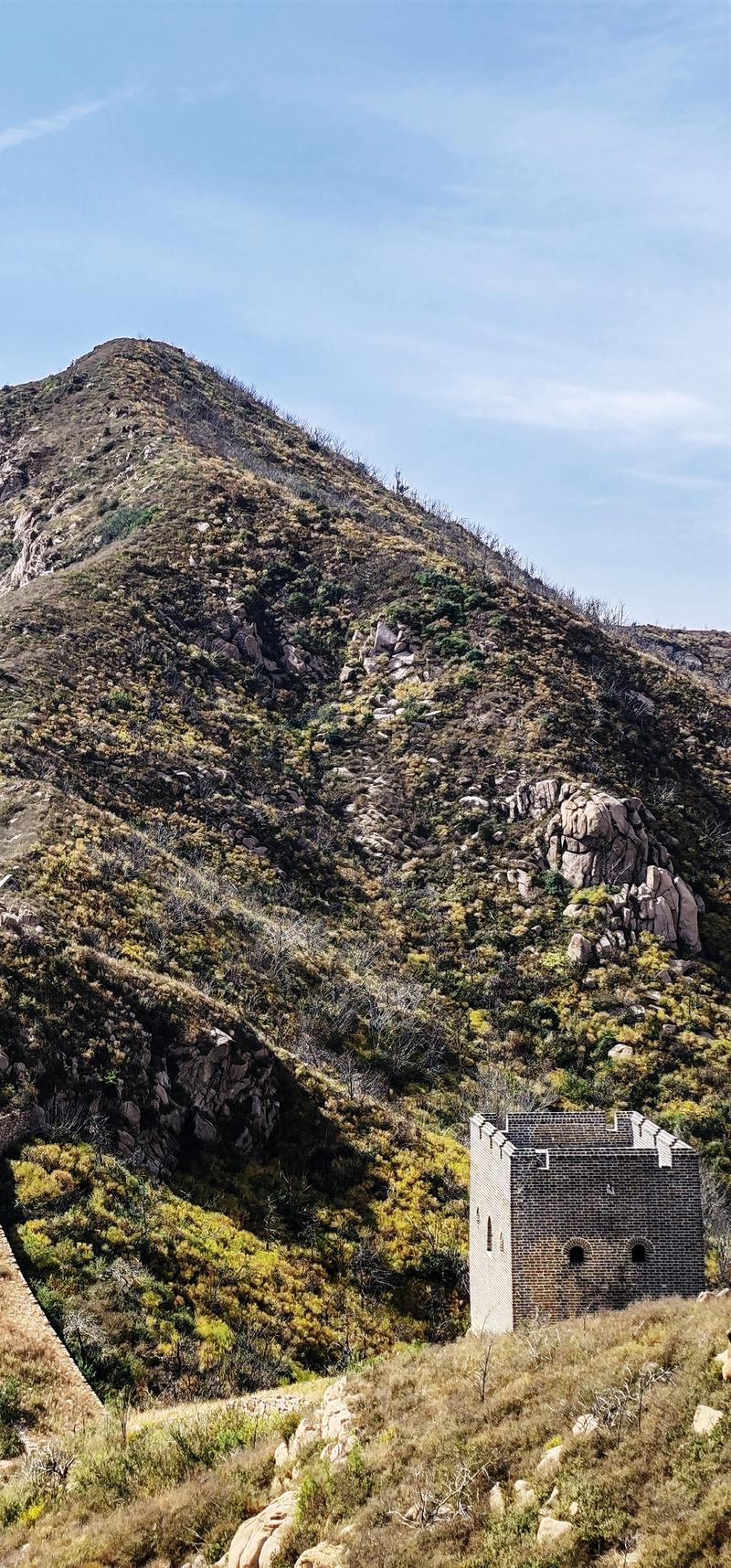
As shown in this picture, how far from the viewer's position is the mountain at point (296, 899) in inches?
918

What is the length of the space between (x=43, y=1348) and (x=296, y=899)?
26049mm

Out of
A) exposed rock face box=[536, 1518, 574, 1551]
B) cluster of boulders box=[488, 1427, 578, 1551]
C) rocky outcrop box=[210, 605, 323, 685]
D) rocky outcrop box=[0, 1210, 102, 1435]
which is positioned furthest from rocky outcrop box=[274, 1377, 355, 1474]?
rocky outcrop box=[210, 605, 323, 685]

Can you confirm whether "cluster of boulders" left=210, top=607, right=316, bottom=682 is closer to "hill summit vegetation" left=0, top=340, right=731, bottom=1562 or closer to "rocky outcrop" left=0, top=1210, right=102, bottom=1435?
"hill summit vegetation" left=0, top=340, right=731, bottom=1562

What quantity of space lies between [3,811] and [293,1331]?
2056 cm

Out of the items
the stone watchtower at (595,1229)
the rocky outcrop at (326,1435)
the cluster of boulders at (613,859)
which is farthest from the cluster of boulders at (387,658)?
the rocky outcrop at (326,1435)

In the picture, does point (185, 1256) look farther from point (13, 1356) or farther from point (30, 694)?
point (30, 694)

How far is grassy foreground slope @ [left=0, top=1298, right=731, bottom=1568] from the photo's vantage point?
926 centimetres

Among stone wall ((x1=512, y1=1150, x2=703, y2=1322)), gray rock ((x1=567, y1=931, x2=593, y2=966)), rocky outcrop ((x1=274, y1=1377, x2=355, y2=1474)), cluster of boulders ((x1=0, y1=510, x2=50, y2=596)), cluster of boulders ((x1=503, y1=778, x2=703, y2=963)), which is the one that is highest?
cluster of boulders ((x1=0, y1=510, x2=50, y2=596))

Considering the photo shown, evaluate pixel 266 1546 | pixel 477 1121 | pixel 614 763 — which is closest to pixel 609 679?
pixel 614 763

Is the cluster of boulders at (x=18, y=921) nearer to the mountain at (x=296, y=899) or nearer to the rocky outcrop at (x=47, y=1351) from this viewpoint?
the mountain at (x=296, y=899)

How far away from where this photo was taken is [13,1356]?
16.7 m

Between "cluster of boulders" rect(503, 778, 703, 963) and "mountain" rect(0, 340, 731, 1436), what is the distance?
0.13m

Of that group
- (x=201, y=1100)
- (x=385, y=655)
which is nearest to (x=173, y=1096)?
(x=201, y=1100)

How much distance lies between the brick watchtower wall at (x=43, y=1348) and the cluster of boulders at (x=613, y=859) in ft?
87.2
